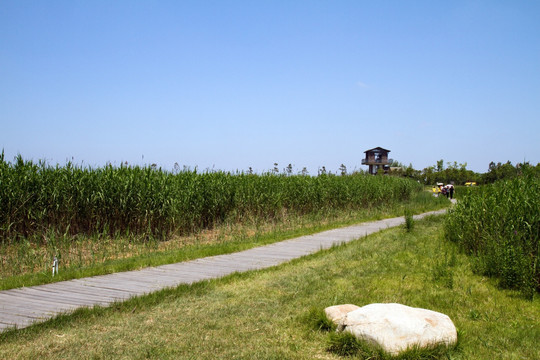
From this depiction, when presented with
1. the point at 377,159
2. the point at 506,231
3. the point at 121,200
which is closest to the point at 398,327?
the point at 506,231

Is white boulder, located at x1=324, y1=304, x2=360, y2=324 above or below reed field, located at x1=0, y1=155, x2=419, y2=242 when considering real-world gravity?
below

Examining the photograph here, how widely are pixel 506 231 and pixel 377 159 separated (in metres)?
78.9

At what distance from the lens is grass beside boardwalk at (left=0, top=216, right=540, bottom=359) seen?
4141mm

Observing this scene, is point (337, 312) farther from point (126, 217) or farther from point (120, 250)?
point (126, 217)

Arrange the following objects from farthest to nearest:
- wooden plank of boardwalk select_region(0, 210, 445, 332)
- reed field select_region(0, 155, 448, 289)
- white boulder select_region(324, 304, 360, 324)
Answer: reed field select_region(0, 155, 448, 289) < wooden plank of boardwalk select_region(0, 210, 445, 332) < white boulder select_region(324, 304, 360, 324)

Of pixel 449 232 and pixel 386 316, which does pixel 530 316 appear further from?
pixel 449 232

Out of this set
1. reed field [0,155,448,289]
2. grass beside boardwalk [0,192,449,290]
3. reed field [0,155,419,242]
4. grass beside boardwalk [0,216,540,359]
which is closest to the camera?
grass beside boardwalk [0,216,540,359]

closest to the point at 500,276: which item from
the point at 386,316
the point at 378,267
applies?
the point at 378,267

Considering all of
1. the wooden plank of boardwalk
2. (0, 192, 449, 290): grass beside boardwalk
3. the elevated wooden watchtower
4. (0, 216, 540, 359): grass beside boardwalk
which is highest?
the elevated wooden watchtower

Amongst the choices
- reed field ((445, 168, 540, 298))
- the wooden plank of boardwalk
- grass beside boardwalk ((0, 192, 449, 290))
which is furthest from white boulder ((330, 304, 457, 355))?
grass beside boardwalk ((0, 192, 449, 290))

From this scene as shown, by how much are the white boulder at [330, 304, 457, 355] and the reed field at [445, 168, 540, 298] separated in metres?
2.95

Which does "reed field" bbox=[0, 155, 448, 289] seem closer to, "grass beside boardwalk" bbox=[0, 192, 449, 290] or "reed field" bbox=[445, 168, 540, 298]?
"grass beside boardwalk" bbox=[0, 192, 449, 290]

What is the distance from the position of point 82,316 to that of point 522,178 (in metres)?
8.58

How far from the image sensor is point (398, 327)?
13.4 feet
